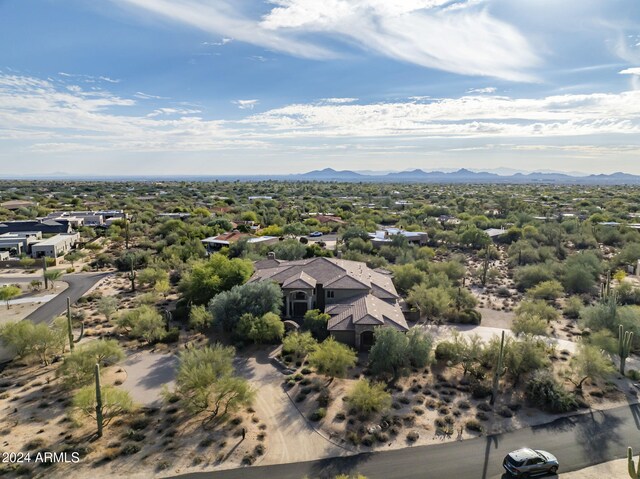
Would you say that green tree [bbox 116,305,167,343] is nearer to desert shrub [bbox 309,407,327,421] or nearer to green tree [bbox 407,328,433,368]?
desert shrub [bbox 309,407,327,421]

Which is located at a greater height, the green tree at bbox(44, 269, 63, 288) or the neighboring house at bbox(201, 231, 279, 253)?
the neighboring house at bbox(201, 231, 279, 253)

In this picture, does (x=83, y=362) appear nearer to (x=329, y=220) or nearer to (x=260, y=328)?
(x=260, y=328)

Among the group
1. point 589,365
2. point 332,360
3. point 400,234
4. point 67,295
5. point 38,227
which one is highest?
point 38,227

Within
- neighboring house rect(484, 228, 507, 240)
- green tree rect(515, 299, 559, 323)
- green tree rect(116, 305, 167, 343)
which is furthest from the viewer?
neighboring house rect(484, 228, 507, 240)

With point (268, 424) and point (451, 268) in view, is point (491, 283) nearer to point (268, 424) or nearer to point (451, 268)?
point (451, 268)

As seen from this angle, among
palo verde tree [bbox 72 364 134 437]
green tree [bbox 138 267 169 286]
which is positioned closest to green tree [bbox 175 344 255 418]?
palo verde tree [bbox 72 364 134 437]

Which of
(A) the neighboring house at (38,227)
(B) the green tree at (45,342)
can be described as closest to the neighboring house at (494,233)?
(B) the green tree at (45,342)

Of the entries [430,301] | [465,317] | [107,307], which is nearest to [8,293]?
[107,307]
